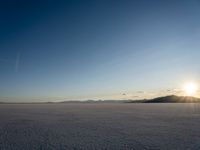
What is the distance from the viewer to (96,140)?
7348mm

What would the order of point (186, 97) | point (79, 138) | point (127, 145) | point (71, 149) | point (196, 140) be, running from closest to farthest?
point (71, 149)
point (127, 145)
point (196, 140)
point (79, 138)
point (186, 97)

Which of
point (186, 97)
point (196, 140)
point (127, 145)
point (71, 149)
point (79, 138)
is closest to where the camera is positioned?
point (71, 149)

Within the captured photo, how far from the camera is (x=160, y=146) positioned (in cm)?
634

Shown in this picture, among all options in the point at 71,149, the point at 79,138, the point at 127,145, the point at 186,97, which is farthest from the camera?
the point at 186,97

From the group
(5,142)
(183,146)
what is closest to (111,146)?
(183,146)

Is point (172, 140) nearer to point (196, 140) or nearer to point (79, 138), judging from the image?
point (196, 140)

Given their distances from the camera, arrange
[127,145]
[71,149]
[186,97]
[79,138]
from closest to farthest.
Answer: [71,149]
[127,145]
[79,138]
[186,97]

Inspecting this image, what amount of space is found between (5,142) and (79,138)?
2907 millimetres

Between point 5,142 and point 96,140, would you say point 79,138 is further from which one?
point 5,142

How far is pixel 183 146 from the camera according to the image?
629cm

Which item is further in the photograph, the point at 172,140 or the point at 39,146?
the point at 172,140

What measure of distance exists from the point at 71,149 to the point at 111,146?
1411 millimetres

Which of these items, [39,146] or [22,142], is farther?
[22,142]

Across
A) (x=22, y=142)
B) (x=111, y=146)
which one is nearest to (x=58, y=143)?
(x=22, y=142)
